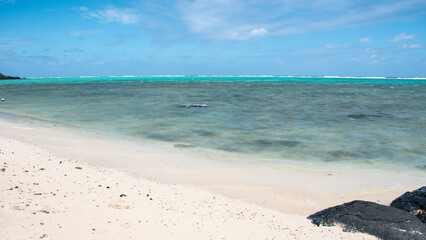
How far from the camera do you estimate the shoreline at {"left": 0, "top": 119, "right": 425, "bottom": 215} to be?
5.96m

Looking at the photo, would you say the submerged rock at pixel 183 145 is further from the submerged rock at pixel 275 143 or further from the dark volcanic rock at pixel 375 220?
the dark volcanic rock at pixel 375 220

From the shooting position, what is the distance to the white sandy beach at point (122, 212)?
152 inches

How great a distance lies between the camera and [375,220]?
4.32 m

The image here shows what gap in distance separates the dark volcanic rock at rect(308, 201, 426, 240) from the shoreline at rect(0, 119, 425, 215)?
0.75 meters

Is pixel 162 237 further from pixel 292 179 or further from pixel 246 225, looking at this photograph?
pixel 292 179

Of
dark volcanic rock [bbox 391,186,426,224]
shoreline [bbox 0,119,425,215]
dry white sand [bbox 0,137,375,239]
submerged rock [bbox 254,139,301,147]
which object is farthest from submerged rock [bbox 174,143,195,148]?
dark volcanic rock [bbox 391,186,426,224]

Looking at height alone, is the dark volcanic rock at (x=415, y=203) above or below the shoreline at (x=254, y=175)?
above

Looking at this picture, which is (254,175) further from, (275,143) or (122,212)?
(122,212)

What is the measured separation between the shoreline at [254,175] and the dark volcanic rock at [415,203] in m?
0.72

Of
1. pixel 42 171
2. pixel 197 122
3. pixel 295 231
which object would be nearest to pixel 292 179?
pixel 295 231

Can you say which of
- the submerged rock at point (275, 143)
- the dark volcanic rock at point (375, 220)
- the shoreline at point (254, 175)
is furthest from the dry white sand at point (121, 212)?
the submerged rock at point (275, 143)

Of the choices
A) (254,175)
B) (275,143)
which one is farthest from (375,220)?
(275,143)

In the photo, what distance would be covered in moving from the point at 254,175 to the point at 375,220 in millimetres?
3080

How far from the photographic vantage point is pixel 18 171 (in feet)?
19.2
